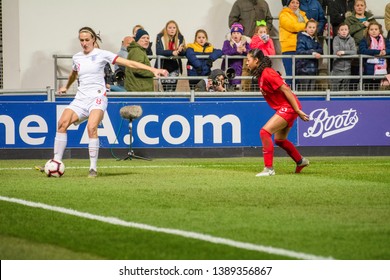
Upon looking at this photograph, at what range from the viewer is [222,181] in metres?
15.6

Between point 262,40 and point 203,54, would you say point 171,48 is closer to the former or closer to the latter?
point 203,54

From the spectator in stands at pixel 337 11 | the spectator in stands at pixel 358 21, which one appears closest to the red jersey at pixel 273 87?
the spectator in stands at pixel 358 21

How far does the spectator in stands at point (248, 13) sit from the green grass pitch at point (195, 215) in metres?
7.34

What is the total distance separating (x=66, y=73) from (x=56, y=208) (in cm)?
1385

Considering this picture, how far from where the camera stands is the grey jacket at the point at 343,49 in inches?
942

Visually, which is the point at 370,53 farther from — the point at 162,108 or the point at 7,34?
the point at 7,34

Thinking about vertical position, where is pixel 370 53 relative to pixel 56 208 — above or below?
above

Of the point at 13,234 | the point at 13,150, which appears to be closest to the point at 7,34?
the point at 13,150

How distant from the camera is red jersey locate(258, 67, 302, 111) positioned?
53.1 ft

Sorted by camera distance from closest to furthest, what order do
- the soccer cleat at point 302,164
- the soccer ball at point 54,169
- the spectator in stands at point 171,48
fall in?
the soccer ball at point 54,169, the soccer cleat at point 302,164, the spectator in stands at point 171,48

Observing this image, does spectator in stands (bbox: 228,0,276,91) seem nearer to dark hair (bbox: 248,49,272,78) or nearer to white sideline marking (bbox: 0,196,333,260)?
dark hair (bbox: 248,49,272,78)

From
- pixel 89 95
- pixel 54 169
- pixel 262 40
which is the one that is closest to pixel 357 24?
pixel 262 40

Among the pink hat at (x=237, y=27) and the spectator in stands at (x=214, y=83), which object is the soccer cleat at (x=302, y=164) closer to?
the spectator in stands at (x=214, y=83)

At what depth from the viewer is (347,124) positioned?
893 inches
